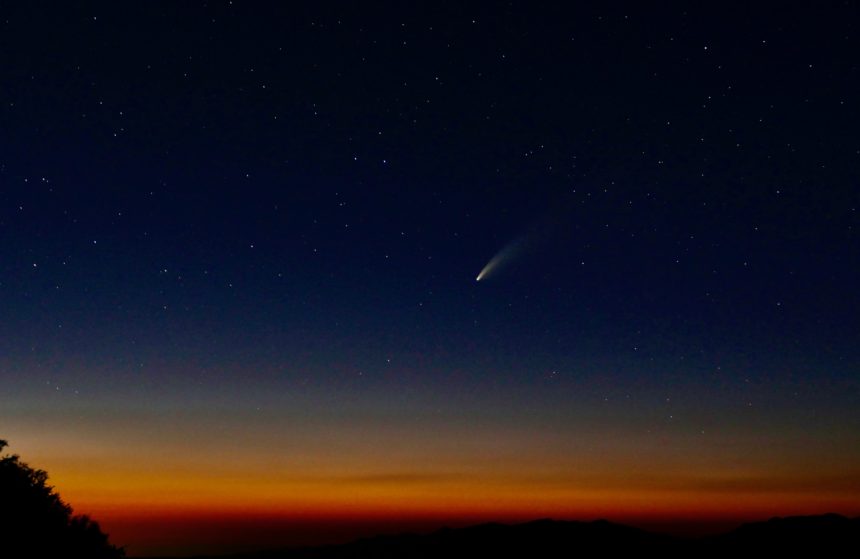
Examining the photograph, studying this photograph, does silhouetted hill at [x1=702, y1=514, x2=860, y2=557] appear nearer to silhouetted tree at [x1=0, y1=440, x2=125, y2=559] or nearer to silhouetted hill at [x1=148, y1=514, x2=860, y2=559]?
silhouetted hill at [x1=148, y1=514, x2=860, y2=559]

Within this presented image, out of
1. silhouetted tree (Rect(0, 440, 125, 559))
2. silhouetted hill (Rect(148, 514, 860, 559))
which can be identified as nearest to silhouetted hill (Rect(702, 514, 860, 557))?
silhouetted hill (Rect(148, 514, 860, 559))

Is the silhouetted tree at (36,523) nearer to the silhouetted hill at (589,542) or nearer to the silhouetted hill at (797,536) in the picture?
the silhouetted hill at (589,542)

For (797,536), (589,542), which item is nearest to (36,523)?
(589,542)

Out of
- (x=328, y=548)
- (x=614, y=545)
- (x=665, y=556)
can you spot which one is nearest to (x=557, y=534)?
(x=614, y=545)

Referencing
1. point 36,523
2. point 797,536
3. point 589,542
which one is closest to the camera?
point 36,523

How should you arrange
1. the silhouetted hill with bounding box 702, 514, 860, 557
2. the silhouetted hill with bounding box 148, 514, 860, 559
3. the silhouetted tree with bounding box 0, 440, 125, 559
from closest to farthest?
1. the silhouetted tree with bounding box 0, 440, 125, 559
2. the silhouetted hill with bounding box 702, 514, 860, 557
3. the silhouetted hill with bounding box 148, 514, 860, 559

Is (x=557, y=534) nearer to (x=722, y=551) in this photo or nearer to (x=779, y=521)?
(x=722, y=551)

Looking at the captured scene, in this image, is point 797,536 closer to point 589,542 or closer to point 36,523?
point 589,542
